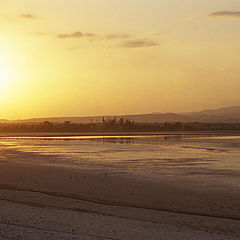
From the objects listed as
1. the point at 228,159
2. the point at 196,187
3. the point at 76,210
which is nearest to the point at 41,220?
the point at 76,210

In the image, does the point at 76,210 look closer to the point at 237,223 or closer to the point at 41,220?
the point at 41,220

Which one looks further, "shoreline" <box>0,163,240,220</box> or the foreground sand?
"shoreline" <box>0,163,240,220</box>

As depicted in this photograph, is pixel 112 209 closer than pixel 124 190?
Yes

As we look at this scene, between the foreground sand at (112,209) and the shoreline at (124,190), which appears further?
the shoreline at (124,190)

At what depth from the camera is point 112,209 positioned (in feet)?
41.0

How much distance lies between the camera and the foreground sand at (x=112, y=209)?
9797mm

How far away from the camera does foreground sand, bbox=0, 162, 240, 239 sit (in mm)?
9797

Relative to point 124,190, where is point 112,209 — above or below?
below

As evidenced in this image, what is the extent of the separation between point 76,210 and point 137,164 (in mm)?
10864

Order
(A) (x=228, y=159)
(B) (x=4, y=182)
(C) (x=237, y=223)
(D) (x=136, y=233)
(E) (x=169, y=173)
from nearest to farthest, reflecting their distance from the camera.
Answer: (D) (x=136, y=233) < (C) (x=237, y=223) < (B) (x=4, y=182) < (E) (x=169, y=173) < (A) (x=228, y=159)

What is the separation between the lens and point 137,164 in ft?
75.3

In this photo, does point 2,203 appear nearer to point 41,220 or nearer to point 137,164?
point 41,220

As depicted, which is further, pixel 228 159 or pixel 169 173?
pixel 228 159

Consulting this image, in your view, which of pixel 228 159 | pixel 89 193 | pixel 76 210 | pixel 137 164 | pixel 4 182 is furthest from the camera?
pixel 228 159
